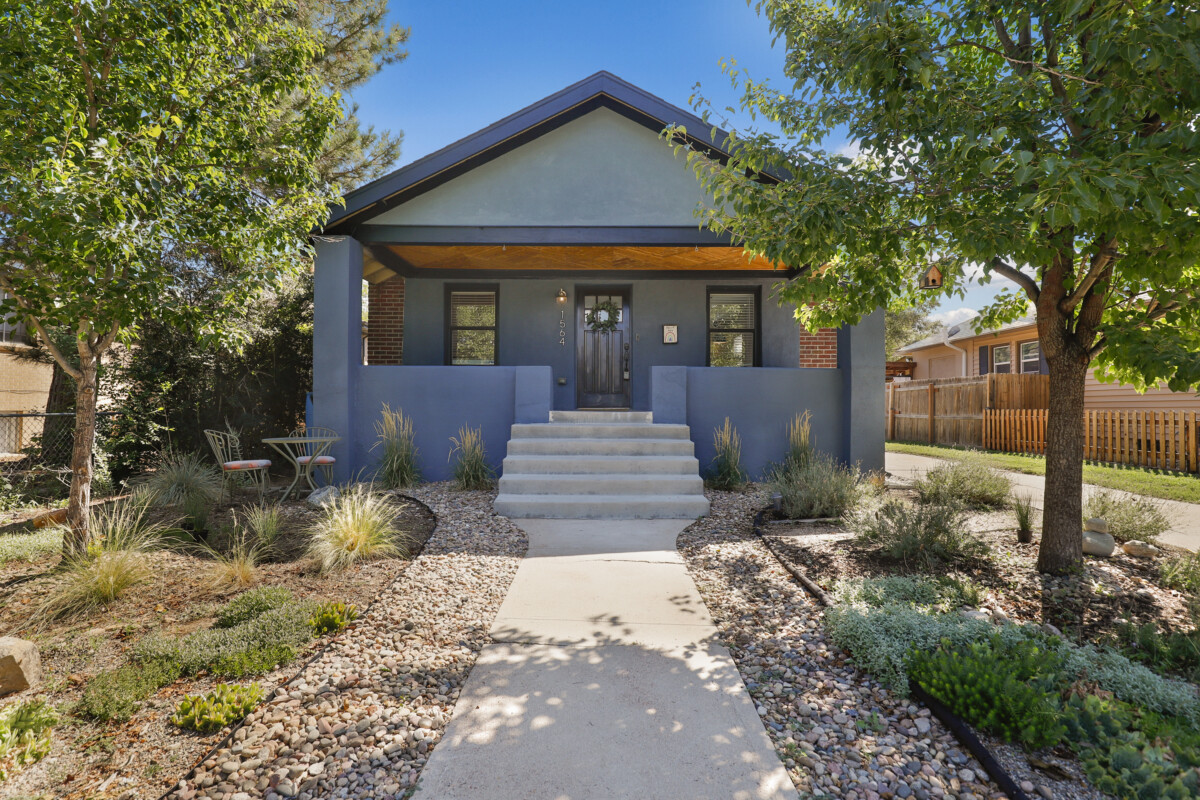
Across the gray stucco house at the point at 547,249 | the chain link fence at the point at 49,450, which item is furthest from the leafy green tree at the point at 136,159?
the chain link fence at the point at 49,450

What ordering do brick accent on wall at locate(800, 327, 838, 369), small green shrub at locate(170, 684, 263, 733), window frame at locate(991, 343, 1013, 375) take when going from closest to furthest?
small green shrub at locate(170, 684, 263, 733)
brick accent on wall at locate(800, 327, 838, 369)
window frame at locate(991, 343, 1013, 375)

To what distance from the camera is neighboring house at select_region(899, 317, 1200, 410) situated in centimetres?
1246

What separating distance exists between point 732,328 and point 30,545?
9.00 meters

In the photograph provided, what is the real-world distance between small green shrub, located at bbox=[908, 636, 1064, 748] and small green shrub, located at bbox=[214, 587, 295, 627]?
10.9 ft

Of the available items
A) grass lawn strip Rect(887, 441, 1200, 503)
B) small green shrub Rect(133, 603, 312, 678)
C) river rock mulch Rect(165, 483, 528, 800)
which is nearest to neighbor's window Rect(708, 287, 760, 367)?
grass lawn strip Rect(887, 441, 1200, 503)

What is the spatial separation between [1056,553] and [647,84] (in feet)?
23.4

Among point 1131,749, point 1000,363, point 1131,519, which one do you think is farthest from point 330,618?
point 1000,363

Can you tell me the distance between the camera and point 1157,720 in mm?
2117

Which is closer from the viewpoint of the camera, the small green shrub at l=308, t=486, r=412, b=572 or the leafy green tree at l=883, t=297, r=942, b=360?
the small green shrub at l=308, t=486, r=412, b=572

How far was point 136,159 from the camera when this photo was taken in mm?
3156

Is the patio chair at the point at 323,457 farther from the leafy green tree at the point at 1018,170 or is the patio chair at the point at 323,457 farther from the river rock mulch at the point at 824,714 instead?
the leafy green tree at the point at 1018,170

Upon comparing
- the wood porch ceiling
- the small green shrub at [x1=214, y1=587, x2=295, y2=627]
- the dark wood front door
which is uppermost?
the wood porch ceiling

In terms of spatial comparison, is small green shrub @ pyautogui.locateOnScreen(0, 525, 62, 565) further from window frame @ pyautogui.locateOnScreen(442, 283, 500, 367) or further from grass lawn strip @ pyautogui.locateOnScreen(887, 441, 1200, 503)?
grass lawn strip @ pyautogui.locateOnScreen(887, 441, 1200, 503)

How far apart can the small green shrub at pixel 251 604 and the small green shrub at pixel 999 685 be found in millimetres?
3313
